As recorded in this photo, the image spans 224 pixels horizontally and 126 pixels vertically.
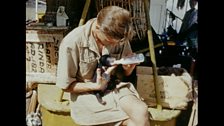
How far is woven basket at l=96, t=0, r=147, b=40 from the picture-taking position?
4.31ft

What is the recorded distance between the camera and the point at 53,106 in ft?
4.45

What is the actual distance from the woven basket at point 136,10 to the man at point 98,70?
22 millimetres

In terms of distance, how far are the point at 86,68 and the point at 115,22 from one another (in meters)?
0.17

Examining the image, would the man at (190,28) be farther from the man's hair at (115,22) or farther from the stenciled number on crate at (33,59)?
the stenciled number on crate at (33,59)

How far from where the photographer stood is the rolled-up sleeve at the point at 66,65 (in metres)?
1.30

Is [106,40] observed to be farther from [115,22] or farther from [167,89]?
[167,89]

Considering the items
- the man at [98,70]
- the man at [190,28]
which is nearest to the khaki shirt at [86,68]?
the man at [98,70]

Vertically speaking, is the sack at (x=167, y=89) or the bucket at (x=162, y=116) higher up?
the sack at (x=167, y=89)

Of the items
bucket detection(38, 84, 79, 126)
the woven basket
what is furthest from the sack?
bucket detection(38, 84, 79, 126)

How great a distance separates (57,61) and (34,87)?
135mm

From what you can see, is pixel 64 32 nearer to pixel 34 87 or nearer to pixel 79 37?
pixel 79 37

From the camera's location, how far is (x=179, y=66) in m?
1.39

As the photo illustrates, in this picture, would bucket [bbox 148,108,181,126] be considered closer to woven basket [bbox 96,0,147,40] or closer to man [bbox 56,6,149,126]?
man [bbox 56,6,149,126]
